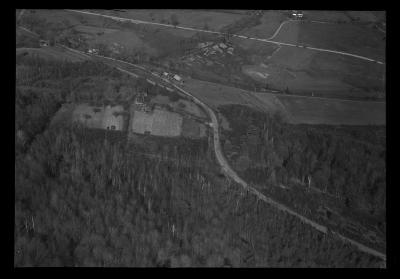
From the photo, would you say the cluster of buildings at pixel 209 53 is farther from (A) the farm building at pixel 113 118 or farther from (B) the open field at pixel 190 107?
(A) the farm building at pixel 113 118

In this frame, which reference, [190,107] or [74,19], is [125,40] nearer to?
[74,19]

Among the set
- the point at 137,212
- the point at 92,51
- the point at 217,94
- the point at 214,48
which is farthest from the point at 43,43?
the point at 137,212

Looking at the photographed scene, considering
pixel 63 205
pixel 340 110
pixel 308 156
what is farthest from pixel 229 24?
pixel 63 205

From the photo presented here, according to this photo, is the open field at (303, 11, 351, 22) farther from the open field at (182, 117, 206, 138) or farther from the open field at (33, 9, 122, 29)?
the open field at (182, 117, 206, 138)

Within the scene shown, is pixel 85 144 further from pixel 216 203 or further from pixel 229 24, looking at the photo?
pixel 229 24

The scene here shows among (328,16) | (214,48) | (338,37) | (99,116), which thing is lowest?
(99,116)
